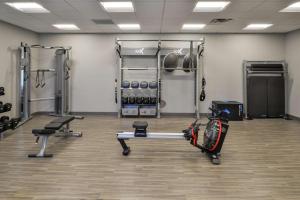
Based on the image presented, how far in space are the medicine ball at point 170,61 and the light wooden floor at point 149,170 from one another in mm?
3073

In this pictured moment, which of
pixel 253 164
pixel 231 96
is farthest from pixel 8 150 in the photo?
pixel 231 96

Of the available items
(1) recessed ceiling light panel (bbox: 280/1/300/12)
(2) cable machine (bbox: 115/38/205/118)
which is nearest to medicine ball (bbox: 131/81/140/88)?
(2) cable machine (bbox: 115/38/205/118)

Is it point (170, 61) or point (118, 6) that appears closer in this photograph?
point (118, 6)

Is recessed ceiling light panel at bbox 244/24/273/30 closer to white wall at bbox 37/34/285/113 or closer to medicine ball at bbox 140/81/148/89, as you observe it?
white wall at bbox 37/34/285/113

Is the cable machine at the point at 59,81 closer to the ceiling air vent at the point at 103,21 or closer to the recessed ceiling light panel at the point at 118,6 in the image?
the ceiling air vent at the point at 103,21

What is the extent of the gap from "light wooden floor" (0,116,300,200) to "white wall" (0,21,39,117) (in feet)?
5.89

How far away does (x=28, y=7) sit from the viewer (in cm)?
520

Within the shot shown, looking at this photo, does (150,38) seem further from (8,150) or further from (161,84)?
(8,150)

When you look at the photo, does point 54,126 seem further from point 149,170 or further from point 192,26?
point 192,26

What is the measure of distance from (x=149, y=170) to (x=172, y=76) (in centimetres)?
516

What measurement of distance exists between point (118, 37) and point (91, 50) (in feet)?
3.08

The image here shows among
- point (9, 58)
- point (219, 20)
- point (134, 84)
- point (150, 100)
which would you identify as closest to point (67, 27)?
point (9, 58)

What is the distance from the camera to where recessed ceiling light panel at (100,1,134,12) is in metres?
4.92

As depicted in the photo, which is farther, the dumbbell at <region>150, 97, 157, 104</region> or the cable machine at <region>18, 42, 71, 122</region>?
the dumbbell at <region>150, 97, 157, 104</region>
